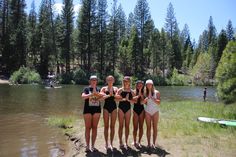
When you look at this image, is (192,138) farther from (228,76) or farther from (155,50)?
(155,50)

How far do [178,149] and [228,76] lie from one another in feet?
29.1

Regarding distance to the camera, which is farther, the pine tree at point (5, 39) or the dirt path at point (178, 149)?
the pine tree at point (5, 39)

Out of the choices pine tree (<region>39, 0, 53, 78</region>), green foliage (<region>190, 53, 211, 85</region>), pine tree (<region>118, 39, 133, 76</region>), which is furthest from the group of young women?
green foliage (<region>190, 53, 211, 85</region>)

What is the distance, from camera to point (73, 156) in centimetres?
1113

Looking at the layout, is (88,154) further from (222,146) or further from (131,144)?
(222,146)

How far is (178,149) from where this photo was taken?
36.7 feet

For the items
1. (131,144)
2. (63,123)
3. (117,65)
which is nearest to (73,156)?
(131,144)

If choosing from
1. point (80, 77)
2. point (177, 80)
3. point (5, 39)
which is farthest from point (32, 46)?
point (177, 80)

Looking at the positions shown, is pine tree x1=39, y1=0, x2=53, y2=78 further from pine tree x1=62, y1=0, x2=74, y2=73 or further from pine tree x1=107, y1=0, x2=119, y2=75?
pine tree x1=107, y1=0, x2=119, y2=75

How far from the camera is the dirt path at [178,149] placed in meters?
10.6

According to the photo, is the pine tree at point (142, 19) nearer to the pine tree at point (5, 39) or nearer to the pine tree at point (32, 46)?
the pine tree at point (32, 46)

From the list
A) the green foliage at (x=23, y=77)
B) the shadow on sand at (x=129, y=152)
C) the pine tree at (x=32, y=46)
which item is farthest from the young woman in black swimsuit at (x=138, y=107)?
the pine tree at (x=32, y=46)

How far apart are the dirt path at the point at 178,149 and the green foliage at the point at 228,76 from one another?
21.1 feet

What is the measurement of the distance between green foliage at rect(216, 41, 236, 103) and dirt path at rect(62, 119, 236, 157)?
21.1 ft
